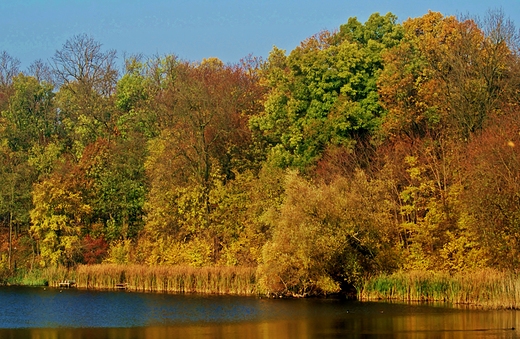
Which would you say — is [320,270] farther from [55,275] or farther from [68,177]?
[68,177]

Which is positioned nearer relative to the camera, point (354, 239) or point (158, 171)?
point (354, 239)

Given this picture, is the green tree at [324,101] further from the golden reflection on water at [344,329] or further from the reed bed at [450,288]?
the golden reflection on water at [344,329]

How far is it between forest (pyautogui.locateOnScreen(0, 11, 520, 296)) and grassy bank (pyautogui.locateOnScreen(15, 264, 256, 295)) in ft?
5.30

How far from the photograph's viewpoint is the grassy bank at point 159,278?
136 ft

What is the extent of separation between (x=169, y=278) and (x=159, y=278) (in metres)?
0.79

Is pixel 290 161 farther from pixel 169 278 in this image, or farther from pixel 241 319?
pixel 241 319

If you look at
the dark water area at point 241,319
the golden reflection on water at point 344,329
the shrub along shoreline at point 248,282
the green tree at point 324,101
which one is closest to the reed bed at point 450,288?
the shrub along shoreline at point 248,282

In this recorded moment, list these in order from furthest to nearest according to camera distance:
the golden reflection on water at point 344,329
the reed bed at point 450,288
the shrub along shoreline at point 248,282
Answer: the shrub along shoreline at point 248,282 < the reed bed at point 450,288 < the golden reflection on water at point 344,329

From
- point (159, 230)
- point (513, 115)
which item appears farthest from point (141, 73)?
point (513, 115)

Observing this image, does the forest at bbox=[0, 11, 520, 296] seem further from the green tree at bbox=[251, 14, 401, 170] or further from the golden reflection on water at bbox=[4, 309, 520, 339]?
the golden reflection on water at bbox=[4, 309, 520, 339]

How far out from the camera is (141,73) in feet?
219

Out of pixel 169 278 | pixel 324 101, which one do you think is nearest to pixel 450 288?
pixel 169 278

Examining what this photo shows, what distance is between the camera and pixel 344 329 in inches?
1069

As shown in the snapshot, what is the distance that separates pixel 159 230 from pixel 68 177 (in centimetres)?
802
